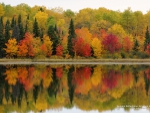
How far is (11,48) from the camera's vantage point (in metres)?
84.9

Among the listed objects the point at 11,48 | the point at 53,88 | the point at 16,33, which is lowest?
the point at 53,88

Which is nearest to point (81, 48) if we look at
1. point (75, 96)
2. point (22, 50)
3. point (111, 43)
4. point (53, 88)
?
point (111, 43)

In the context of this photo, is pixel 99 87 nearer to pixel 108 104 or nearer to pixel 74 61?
pixel 108 104

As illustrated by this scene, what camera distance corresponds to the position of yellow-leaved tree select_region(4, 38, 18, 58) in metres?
84.5

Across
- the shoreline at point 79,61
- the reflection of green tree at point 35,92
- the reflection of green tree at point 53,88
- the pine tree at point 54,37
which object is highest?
the pine tree at point 54,37

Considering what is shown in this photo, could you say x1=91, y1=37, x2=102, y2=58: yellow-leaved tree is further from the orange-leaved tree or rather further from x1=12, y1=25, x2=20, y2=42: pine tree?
x1=12, y1=25, x2=20, y2=42: pine tree

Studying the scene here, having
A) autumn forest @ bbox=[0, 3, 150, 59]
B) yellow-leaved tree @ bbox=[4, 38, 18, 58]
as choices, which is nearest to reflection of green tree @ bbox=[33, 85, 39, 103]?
yellow-leaved tree @ bbox=[4, 38, 18, 58]

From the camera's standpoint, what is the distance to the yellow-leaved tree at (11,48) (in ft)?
277

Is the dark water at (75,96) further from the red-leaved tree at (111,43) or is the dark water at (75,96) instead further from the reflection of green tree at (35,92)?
the red-leaved tree at (111,43)

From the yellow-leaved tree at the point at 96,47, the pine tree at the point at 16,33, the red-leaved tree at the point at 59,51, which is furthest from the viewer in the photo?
the yellow-leaved tree at the point at 96,47

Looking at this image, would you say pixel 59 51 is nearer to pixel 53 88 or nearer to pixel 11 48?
pixel 11 48

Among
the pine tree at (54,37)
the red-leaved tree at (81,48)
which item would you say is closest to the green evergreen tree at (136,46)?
the red-leaved tree at (81,48)

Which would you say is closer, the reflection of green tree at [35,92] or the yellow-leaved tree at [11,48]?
the reflection of green tree at [35,92]

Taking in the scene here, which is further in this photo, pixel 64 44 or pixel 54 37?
Result: pixel 54 37
